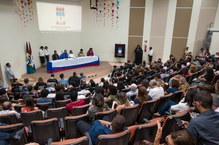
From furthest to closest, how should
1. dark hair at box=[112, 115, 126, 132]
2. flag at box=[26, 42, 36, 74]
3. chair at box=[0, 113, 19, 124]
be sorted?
1. flag at box=[26, 42, 36, 74]
2. chair at box=[0, 113, 19, 124]
3. dark hair at box=[112, 115, 126, 132]

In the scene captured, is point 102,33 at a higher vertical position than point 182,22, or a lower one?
lower

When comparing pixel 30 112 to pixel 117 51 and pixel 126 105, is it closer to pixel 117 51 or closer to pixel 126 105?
pixel 126 105

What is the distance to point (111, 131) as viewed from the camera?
2.12 m

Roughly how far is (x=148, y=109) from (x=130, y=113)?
1.54ft

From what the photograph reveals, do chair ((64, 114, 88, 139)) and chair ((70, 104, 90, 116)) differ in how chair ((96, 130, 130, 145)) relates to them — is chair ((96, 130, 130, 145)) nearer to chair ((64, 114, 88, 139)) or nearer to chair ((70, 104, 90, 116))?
chair ((64, 114, 88, 139))

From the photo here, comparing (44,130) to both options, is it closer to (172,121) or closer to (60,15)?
(172,121)

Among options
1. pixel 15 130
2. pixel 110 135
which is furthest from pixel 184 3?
pixel 15 130

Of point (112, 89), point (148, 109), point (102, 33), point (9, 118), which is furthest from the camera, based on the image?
point (102, 33)

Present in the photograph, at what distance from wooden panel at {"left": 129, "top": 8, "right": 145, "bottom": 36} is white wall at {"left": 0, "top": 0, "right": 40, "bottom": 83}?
6.00m

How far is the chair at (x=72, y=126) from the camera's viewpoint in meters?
2.62

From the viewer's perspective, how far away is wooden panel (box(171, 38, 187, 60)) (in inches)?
437

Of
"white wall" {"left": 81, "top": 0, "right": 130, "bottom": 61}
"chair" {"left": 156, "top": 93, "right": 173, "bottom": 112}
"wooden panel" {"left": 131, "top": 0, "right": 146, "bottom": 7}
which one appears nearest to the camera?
"chair" {"left": 156, "top": 93, "right": 173, "bottom": 112}

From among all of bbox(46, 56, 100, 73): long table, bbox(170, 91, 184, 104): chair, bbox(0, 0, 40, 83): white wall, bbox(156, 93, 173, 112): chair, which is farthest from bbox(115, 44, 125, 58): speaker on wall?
bbox(156, 93, 173, 112): chair

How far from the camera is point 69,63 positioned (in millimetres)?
9508
